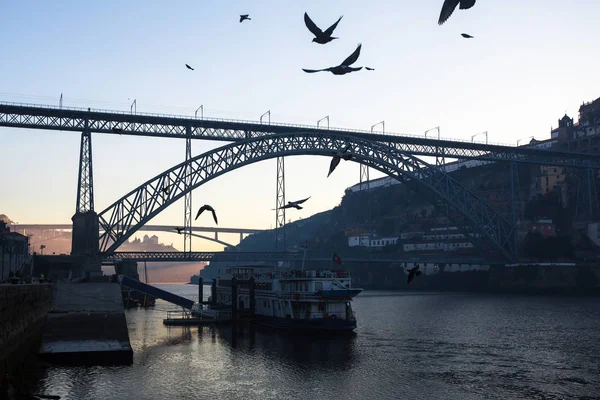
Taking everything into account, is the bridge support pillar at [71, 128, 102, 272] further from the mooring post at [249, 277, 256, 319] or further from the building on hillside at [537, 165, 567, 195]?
the building on hillside at [537, 165, 567, 195]

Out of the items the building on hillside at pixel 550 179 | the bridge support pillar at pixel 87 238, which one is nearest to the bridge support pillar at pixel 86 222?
the bridge support pillar at pixel 87 238

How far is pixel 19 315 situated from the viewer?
2770 centimetres

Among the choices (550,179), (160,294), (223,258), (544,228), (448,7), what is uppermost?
(550,179)

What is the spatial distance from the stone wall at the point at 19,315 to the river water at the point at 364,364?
2.06 meters

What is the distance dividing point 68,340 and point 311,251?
104633 millimetres

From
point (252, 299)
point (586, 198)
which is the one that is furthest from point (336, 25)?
point (586, 198)

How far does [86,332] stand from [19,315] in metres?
6.83

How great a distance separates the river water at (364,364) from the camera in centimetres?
2720

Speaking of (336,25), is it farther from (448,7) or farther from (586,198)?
(586,198)

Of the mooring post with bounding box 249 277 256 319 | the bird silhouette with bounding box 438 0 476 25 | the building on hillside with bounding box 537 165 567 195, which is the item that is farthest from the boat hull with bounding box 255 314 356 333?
the building on hillside with bounding box 537 165 567 195

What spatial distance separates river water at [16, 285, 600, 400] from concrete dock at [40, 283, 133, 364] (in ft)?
2.88

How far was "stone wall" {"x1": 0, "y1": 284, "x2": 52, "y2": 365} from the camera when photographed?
24188 millimetres

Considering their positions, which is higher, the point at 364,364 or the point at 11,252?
the point at 11,252

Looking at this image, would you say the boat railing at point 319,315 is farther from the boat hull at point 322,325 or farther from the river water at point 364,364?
the river water at point 364,364
